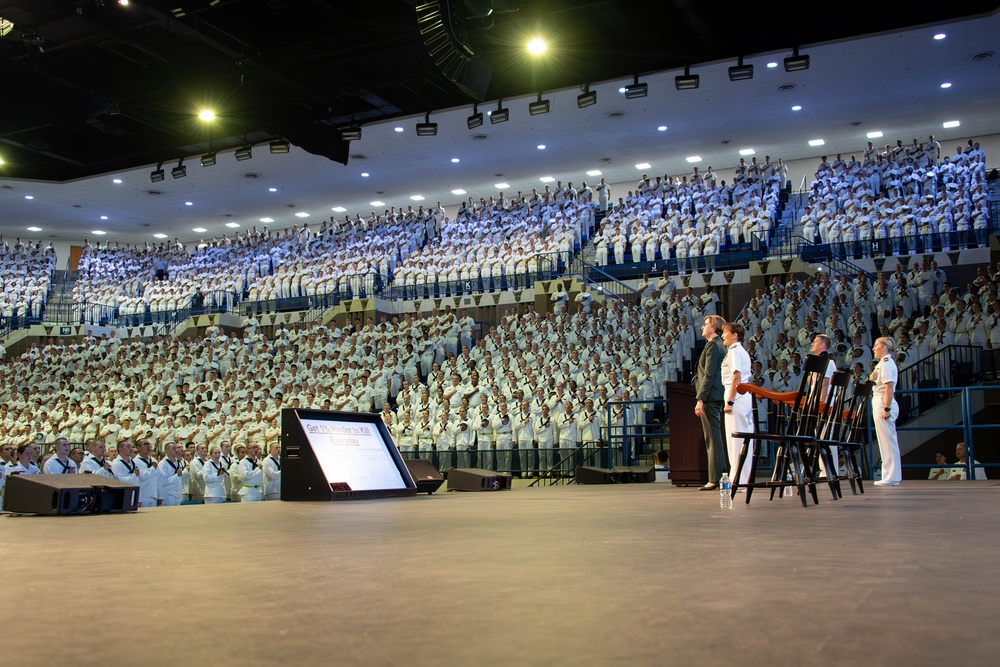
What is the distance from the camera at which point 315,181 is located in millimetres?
27312

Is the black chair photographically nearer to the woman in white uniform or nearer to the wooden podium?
the woman in white uniform

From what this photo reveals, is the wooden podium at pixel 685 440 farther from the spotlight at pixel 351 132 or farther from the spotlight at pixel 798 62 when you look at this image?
the spotlight at pixel 351 132

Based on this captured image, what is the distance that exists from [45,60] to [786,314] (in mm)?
14080

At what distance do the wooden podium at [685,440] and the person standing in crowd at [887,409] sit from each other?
168 centimetres

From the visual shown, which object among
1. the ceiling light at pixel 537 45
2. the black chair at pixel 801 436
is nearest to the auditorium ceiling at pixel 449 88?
the ceiling light at pixel 537 45

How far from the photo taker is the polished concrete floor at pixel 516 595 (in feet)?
4.72

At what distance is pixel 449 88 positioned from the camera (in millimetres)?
18750

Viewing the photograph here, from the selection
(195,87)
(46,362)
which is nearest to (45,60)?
(195,87)

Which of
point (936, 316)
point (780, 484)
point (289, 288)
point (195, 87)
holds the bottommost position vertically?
point (780, 484)

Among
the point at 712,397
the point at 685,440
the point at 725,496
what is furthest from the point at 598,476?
the point at 725,496

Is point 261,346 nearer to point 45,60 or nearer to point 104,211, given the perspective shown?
point 45,60

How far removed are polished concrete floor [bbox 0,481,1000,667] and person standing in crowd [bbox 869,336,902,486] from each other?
15.2ft

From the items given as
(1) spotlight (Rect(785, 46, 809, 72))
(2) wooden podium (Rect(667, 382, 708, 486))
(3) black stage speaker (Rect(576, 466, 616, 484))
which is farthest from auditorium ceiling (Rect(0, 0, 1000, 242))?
(3) black stage speaker (Rect(576, 466, 616, 484))

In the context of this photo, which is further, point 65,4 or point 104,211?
point 104,211
